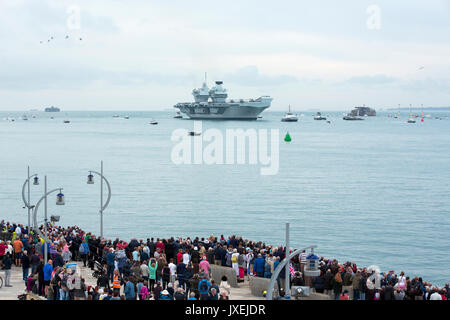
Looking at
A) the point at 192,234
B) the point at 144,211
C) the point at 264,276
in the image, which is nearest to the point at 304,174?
the point at 144,211

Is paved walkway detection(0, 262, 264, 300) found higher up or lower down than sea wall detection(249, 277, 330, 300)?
lower down

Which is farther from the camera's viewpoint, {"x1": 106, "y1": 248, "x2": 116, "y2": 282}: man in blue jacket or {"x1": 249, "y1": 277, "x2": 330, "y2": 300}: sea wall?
{"x1": 106, "y1": 248, "x2": 116, "y2": 282}: man in blue jacket

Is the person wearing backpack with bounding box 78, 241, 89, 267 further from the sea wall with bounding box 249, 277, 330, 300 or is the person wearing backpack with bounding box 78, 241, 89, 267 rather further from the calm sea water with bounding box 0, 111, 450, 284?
the calm sea water with bounding box 0, 111, 450, 284

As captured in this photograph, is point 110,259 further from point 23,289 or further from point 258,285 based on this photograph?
point 258,285

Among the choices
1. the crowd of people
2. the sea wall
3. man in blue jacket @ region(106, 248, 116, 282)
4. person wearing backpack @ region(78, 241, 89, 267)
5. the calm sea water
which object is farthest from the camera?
the calm sea water

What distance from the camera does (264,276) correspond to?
18500 millimetres

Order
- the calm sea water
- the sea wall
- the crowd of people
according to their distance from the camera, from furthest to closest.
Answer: the calm sea water → the sea wall → the crowd of people

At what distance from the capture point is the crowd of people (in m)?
15.5

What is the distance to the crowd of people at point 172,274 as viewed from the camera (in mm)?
15531

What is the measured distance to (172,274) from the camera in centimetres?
1778

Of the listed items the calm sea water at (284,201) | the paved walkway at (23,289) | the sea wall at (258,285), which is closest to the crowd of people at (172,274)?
the paved walkway at (23,289)

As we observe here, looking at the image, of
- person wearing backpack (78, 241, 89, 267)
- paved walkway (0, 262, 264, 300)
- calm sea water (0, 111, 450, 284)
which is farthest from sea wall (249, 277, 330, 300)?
calm sea water (0, 111, 450, 284)

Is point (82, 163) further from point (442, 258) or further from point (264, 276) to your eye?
point (264, 276)

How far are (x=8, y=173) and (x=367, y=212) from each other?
5481cm
